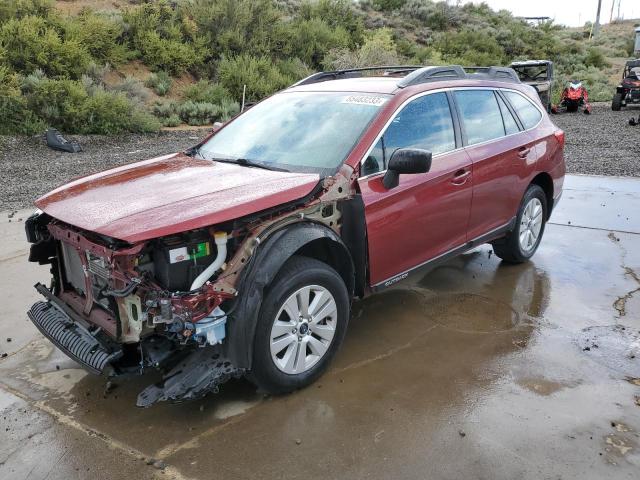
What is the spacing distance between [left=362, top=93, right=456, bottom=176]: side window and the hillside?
34.0ft

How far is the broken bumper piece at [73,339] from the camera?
2912mm

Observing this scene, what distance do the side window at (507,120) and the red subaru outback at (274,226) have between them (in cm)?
3

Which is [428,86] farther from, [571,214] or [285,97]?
[571,214]

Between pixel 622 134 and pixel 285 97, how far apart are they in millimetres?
13117

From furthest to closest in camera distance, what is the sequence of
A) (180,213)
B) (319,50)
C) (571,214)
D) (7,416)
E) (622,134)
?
(319,50) → (622,134) → (571,214) → (7,416) → (180,213)

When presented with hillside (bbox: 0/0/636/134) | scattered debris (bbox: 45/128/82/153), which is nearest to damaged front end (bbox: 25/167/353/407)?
scattered debris (bbox: 45/128/82/153)

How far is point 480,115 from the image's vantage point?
4.70m

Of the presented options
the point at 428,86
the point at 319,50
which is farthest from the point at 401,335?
the point at 319,50

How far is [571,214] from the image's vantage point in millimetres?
7285

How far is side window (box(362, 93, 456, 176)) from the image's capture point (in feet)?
12.3

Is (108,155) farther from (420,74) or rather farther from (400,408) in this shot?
(400,408)

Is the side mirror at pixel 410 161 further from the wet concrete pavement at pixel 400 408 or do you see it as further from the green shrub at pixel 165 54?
the green shrub at pixel 165 54

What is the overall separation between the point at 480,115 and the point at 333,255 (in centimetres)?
207

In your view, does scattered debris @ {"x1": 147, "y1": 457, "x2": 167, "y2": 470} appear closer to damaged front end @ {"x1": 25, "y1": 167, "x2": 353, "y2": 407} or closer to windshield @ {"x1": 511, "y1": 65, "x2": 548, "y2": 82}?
damaged front end @ {"x1": 25, "y1": 167, "x2": 353, "y2": 407}
